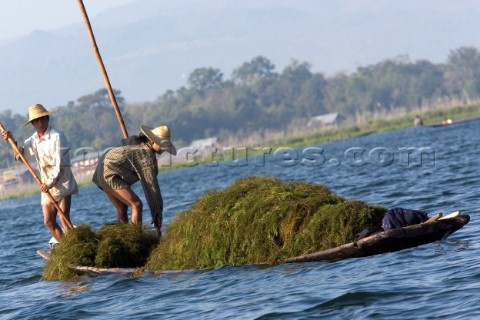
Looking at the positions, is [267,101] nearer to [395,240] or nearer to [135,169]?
[135,169]

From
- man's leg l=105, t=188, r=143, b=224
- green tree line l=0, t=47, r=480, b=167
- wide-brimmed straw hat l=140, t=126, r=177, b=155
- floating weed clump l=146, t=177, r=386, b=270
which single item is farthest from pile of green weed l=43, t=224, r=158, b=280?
green tree line l=0, t=47, r=480, b=167

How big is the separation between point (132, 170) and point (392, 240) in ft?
13.1

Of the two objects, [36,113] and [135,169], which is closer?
[36,113]

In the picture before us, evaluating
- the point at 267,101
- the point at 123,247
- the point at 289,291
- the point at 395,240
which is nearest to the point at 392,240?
the point at 395,240

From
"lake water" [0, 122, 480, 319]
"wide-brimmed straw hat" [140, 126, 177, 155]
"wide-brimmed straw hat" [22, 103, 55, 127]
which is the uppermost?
"wide-brimmed straw hat" [22, 103, 55, 127]

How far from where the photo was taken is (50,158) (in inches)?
579

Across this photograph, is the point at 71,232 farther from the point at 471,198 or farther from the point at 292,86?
the point at 292,86

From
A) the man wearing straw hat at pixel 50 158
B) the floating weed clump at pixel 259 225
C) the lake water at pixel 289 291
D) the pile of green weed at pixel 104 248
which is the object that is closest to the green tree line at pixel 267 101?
the man wearing straw hat at pixel 50 158

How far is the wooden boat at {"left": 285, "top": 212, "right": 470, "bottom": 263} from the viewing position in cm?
1234

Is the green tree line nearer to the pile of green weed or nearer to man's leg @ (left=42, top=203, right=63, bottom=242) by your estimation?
man's leg @ (left=42, top=203, right=63, bottom=242)

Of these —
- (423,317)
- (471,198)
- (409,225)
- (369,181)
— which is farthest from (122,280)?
(369,181)

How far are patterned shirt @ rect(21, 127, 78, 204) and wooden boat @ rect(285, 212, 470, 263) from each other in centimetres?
351

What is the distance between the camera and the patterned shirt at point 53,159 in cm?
1453

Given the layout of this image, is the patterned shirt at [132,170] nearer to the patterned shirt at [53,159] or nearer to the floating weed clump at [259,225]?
the patterned shirt at [53,159]
